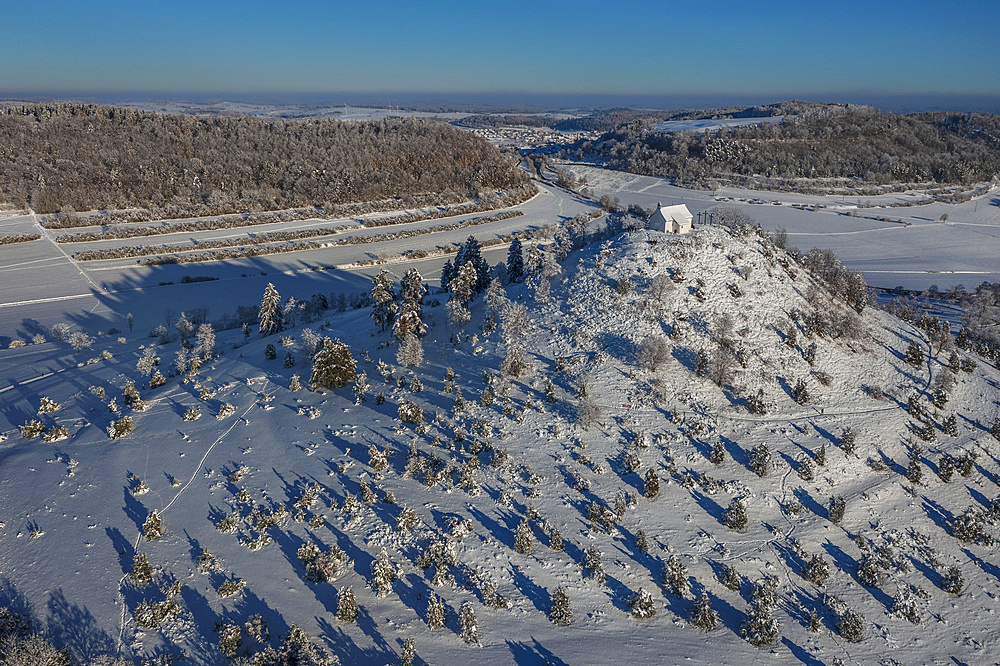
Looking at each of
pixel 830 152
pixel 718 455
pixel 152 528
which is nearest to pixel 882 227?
pixel 830 152

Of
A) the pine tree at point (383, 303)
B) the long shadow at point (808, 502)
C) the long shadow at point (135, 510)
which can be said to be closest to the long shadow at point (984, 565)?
the long shadow at point (808, 502)

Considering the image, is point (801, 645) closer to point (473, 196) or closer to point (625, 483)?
point (625, 483)

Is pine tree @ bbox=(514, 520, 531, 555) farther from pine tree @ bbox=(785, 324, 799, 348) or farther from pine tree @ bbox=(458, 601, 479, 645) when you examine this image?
pine tree @ bbox=(785, 324, 799, 348)

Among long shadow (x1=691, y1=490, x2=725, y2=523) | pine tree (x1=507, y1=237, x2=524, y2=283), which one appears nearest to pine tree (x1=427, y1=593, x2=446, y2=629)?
long shadow (x1=691, y1=490, x2=725, y2=523)

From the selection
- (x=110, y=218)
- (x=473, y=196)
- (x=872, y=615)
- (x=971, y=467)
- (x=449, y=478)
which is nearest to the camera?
(x=872, y=615)

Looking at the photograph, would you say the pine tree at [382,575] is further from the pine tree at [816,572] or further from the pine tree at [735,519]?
the pine tree at [816,572]

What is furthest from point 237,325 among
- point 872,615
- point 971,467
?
point 971,467
